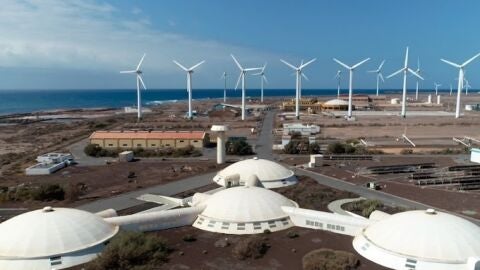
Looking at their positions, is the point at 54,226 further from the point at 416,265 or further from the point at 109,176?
the point at 109,176

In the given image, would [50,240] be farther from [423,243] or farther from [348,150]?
[348,150]

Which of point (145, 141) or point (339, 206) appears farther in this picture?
point (145, 141)

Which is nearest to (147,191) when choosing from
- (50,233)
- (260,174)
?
(260,174)

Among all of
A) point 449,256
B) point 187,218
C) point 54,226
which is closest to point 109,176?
point 187,218

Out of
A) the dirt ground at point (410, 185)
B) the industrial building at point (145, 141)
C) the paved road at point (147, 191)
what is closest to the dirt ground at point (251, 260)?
the paved road at point (147, 191)

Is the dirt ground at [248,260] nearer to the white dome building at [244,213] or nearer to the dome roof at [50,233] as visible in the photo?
the white dome building at [244,213]

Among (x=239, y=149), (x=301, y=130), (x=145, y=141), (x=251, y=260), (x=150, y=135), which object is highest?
(x=150, y=135)

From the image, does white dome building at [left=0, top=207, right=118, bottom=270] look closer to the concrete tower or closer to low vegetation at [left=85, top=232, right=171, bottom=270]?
low vegetation at [left=85, top=232, right=171, bottom=270]

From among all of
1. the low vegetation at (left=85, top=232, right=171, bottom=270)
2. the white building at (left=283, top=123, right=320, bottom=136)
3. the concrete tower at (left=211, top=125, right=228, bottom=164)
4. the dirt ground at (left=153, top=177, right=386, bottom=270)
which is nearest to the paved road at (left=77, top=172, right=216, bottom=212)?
the concrete tower at (left=211, top=125, right=228, bottom=164)
